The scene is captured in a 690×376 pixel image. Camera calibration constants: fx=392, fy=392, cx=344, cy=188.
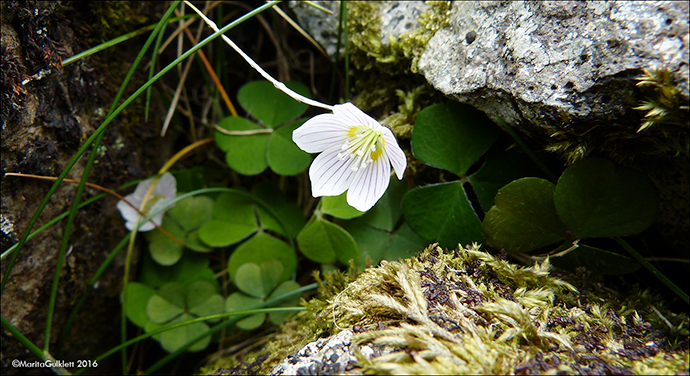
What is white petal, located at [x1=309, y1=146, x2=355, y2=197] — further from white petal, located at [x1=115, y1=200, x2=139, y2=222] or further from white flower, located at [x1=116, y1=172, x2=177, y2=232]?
white petal, located at [x1=115, y1=200, x2=139, y2=222]

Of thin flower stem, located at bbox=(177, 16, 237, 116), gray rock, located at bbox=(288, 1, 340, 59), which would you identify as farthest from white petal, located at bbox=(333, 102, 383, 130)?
thin flower stem, located at bbox=(177, 16, 237, 116)

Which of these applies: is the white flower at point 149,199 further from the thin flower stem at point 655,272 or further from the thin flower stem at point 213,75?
the thin flower stem at point 655,272

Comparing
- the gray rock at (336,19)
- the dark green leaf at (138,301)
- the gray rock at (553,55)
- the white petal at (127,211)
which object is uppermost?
the gray rock at (336,19)

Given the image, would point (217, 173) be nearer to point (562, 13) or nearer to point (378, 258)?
point (378, 258)

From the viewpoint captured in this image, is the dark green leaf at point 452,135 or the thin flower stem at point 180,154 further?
the thin flower stem at point 180,154

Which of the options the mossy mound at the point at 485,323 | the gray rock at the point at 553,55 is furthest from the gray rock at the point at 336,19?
the mossy mound at the point at 485,323

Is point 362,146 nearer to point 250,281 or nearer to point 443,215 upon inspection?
point 443,215
